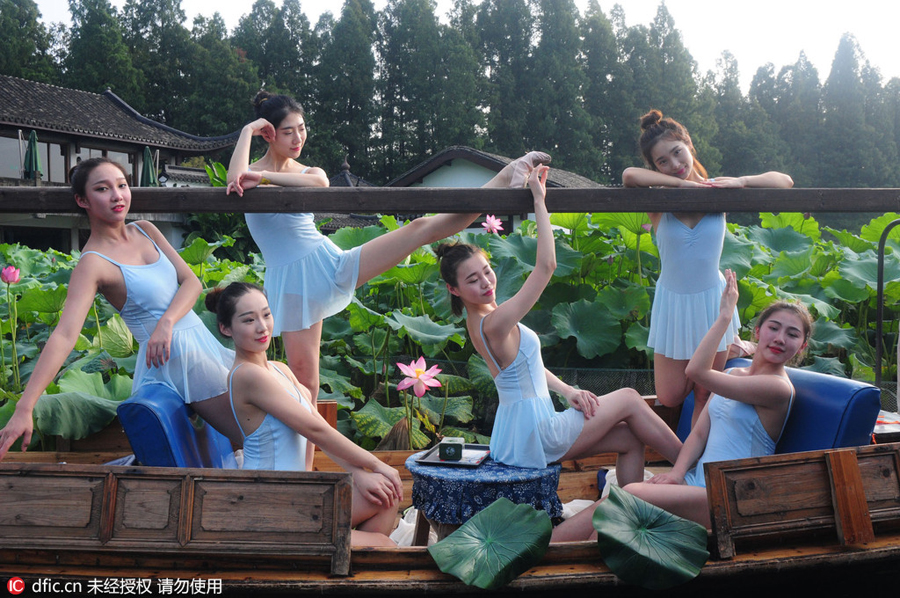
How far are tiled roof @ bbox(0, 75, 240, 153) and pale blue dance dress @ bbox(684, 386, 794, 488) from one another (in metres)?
21.1

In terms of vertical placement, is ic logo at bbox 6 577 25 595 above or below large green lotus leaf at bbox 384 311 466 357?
below

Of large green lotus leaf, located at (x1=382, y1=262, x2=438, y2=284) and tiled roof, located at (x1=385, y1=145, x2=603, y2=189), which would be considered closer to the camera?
large green lotus leaf, located at (x1=382, y1=262, x2=438, y2=284)

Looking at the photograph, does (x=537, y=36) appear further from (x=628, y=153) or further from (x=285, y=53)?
(x=285, y=53)

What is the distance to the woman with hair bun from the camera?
3.05 meters

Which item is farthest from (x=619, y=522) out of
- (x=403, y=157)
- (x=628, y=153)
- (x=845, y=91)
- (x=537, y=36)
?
(x=845, y=91)

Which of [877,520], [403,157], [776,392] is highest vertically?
[403,157]

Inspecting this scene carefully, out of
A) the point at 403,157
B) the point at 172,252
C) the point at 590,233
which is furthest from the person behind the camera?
the point at 403,157

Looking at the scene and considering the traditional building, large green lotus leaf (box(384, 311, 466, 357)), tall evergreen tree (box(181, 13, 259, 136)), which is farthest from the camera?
tall evergreen tree (box(181, 13, 259, 136))

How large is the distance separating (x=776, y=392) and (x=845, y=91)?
47640 mm

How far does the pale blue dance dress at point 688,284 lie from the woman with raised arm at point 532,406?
459mm

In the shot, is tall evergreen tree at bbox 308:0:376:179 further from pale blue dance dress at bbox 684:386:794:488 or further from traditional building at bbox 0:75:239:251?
pale blue dance dress at bbox 684:386:794:488

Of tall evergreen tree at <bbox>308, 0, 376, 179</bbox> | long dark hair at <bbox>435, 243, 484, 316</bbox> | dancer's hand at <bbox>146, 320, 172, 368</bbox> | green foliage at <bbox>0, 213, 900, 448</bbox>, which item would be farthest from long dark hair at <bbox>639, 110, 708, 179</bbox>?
tall evergreen tree at <bbox>308, 0, 376, 179</bbox>

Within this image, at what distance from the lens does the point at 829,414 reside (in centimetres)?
268

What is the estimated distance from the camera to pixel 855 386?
262cm
